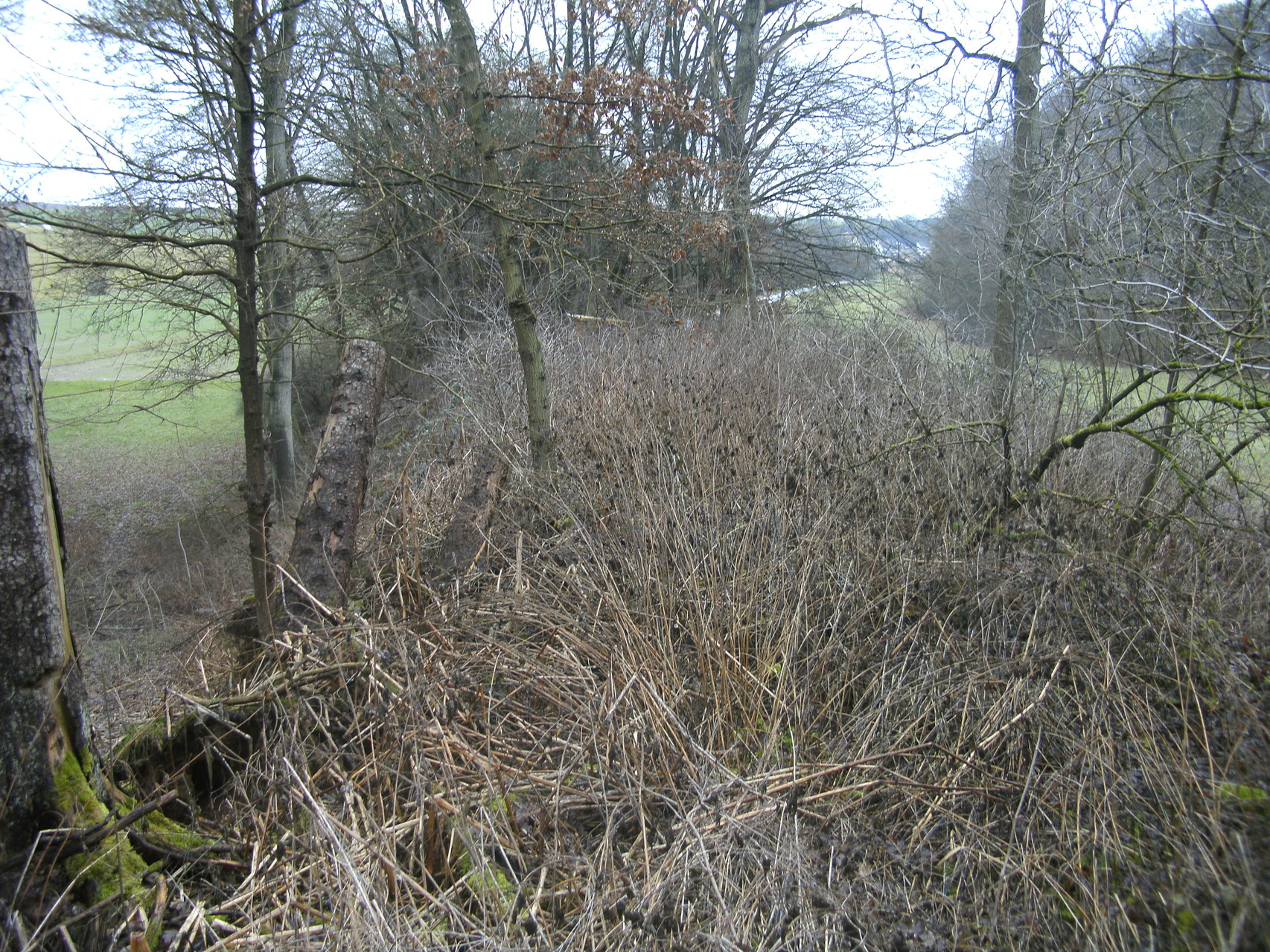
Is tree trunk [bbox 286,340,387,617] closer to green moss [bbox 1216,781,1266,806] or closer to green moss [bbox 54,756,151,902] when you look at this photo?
green moss [bbox 54,756,151,902]

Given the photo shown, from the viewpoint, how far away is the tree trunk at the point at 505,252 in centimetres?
496

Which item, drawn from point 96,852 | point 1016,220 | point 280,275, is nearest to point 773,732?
point 96,852

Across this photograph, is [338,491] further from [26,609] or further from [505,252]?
[26,609]

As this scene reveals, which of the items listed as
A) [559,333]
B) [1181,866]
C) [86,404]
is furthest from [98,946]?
[86,404]

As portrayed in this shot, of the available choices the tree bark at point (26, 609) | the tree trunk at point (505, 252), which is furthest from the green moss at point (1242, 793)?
the tree trunk at point (505, 252)

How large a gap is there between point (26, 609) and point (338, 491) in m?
2.24

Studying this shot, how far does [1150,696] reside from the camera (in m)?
3.02

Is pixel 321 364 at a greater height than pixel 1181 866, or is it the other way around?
pixel 321 364

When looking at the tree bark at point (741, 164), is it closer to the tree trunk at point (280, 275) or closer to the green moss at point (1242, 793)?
the tree trunk at point (280, 275)

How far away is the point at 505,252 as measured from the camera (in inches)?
209

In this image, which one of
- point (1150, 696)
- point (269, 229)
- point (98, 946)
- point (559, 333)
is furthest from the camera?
point (559, 333)

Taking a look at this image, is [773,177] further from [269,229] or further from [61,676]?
[61,676]

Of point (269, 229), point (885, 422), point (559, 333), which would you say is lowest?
point (885, 422)

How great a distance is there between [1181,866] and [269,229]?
241 inches
